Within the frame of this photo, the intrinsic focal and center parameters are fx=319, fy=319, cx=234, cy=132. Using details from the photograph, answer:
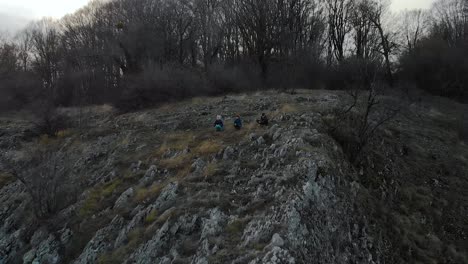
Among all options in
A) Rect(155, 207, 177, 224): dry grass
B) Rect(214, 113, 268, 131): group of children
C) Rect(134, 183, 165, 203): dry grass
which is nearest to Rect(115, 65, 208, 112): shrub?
Rect(214, 113, 268, 131): group of children

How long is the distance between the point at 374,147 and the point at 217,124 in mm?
6638

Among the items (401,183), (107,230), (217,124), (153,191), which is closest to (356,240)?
(401,183)

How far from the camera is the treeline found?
24766mm

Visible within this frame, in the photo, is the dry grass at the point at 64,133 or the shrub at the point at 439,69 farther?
the shrub at the point at 439,69

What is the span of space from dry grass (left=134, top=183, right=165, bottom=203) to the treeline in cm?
1243

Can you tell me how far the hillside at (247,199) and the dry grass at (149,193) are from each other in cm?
5

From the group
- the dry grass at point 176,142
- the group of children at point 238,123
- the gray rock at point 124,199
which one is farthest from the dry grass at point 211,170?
the group of children at point 238,123

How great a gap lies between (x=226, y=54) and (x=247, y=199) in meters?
25.9

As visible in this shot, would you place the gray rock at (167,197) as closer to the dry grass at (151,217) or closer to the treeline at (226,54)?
the dry grass at (151,217)

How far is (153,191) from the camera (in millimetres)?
10406

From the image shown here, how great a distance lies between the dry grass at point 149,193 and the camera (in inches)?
404

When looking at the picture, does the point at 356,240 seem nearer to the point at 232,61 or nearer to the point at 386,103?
the point at 386,103

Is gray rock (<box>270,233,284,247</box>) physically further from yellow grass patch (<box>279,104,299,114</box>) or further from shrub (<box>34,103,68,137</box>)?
shrub (<box>34,103,68,137</box>)

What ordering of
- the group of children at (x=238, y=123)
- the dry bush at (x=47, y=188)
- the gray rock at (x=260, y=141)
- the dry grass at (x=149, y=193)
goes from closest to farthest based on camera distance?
the dry grass at (x=149, y=193) → the dry bush at (x=47, y=188) → the gray rock at (x=260, y=141) → the group of children at (x=238, y=123)
